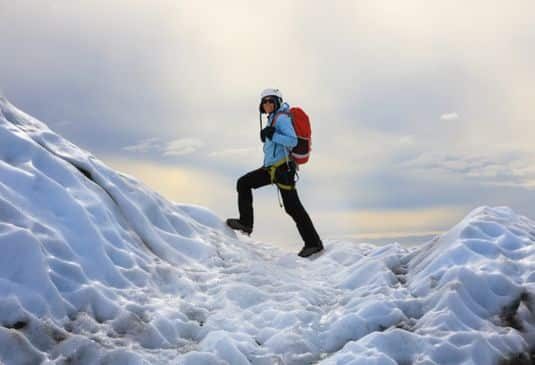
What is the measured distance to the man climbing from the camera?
37.4 feet

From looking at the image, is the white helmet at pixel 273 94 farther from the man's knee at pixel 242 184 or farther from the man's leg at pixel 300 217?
the man's leg at pixel 300 217

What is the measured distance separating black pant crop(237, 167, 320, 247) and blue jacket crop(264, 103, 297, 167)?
1.31ft

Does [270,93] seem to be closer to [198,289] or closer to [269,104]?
[269,104]

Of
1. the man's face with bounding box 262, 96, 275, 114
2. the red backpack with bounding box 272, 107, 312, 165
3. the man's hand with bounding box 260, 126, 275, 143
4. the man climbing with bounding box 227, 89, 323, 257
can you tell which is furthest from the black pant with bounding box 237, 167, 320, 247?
the man's face with bounding box 262, 96, 275, 114

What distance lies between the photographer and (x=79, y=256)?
284 inches

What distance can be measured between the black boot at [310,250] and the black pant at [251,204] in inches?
2.6

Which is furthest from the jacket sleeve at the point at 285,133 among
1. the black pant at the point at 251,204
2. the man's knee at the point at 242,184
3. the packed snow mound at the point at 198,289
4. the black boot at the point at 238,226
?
the packed snow mound at the point at 198,289

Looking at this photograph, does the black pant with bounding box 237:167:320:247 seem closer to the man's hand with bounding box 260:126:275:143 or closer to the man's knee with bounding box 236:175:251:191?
the man's knee with bounding box 236:175:251:191

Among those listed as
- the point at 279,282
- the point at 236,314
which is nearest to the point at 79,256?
the point at 236,314

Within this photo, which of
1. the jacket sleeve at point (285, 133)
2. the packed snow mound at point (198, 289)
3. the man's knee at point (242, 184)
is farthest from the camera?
the man's knee at point (242, 184)

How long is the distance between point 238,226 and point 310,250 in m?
1.72

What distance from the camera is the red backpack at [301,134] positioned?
11617mm

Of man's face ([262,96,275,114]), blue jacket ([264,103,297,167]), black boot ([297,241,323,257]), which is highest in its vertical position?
man's face ([262,96,275,114])

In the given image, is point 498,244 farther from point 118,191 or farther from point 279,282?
point 118,191
